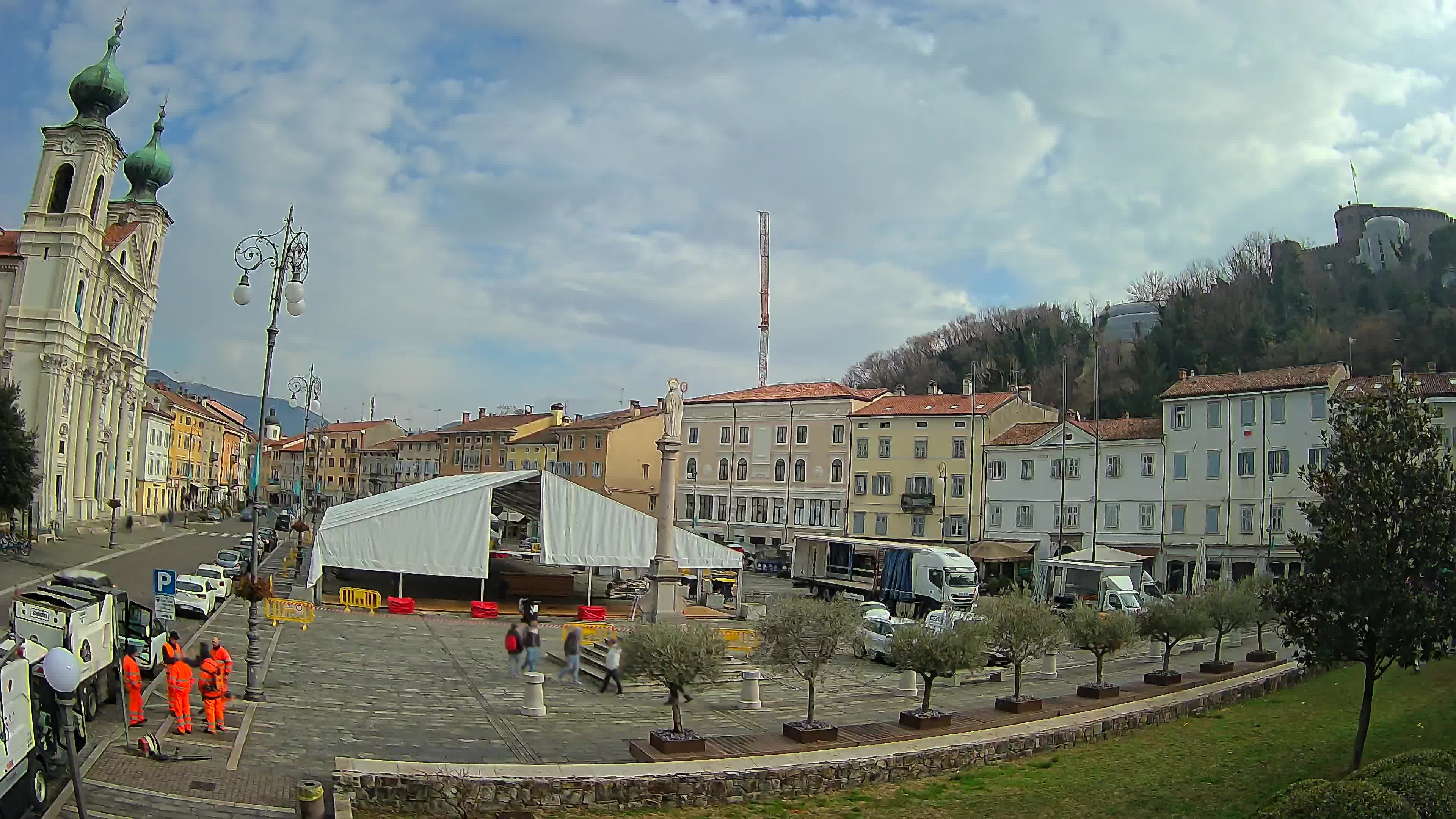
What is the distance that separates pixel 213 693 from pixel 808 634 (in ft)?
31.2

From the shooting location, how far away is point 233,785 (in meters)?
13.2

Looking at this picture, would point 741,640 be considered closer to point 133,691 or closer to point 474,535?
point 474,535

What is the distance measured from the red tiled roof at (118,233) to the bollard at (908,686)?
6903 cm

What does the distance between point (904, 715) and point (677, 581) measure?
662 inches

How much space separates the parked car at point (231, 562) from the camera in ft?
132

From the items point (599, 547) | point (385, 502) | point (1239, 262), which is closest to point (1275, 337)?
point (1239, 262)

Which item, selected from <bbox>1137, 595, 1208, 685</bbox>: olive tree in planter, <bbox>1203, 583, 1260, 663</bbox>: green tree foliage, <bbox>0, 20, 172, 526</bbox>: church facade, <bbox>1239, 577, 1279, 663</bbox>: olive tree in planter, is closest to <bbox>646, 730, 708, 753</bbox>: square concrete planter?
<bbox>1137, 595, 1208, 685</bbox>: olive tree in planter

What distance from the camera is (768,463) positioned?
225 feet

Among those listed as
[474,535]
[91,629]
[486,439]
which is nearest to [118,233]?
[486,439]

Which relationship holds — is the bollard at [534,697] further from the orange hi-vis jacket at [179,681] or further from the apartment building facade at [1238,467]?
the apartment building facade at [1238,467]

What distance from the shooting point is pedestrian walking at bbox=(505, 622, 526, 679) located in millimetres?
22625

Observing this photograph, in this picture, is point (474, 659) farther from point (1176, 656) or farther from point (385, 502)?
point (1176, 656)

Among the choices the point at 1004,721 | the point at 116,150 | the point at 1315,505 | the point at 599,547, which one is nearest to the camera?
the point at 1315,505

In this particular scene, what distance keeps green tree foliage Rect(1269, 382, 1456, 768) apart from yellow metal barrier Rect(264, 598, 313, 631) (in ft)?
81.7
